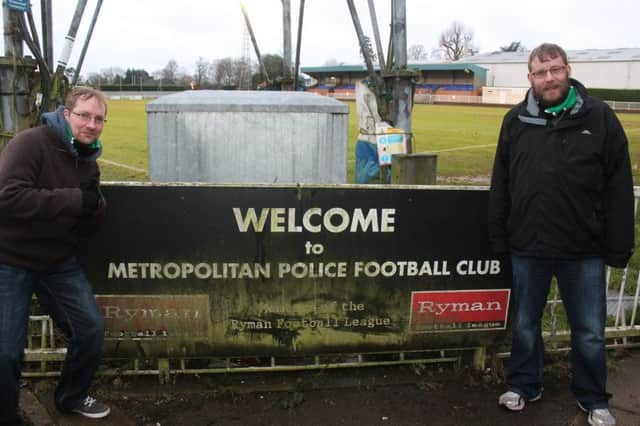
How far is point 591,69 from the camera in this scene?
68.6 metres

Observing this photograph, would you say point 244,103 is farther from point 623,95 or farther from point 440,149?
point 623,95

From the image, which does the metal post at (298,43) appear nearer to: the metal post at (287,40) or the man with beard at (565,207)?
the metal post at (287,40)

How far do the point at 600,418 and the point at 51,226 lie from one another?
3.08m

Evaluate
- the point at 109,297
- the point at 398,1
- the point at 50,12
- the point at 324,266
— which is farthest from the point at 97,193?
the point at 398,1

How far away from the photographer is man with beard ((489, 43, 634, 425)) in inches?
120

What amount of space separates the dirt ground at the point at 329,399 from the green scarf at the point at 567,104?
175 centimetres

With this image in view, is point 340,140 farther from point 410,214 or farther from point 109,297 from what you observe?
point 109,297

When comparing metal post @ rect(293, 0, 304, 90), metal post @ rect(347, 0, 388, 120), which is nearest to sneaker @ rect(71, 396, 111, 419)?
metal post @ rect(347, 0, 388, 120)

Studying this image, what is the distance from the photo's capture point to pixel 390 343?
3730 mm

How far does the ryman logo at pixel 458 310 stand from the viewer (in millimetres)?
3707

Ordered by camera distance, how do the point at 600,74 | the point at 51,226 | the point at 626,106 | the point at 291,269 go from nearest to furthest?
the point at 51,226 → the point at 291,269 → the point at 626,106 → the point at 600,74

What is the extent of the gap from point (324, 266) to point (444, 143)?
17.9 m

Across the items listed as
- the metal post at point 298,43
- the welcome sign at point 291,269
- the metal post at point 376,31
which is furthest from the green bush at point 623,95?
the welcome sign at point 291,269

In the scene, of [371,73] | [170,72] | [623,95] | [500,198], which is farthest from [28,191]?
[170,72]
